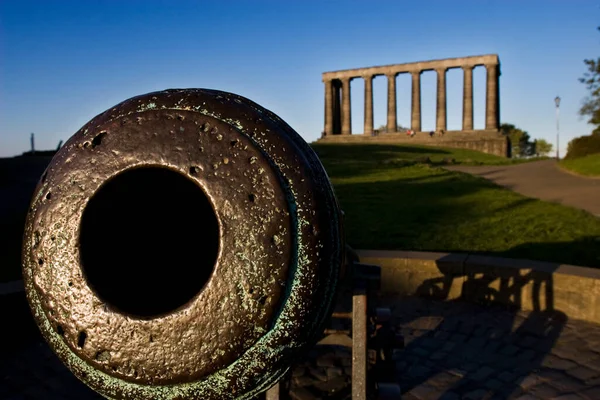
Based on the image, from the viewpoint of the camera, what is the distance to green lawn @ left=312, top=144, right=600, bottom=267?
22.9 ft

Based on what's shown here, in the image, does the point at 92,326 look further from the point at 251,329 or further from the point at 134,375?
the point at 251,329

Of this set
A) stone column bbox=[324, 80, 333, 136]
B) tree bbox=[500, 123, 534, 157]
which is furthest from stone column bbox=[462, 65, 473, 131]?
tree bbox=[500, 123, 534, 157]

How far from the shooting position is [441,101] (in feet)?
177

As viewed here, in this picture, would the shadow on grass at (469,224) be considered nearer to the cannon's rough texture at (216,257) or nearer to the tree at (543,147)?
the cannon's rough texture at (216,257)

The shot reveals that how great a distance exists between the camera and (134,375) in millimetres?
1645

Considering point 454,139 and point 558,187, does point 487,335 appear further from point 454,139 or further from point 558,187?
point 454,139

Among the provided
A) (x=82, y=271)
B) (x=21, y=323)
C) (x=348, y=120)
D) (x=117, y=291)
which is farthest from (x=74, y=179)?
(x=348, y=120)

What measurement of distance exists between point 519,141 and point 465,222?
79665 mm

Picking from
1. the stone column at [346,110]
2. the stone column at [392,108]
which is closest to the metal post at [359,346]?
the stone column at [392,108]

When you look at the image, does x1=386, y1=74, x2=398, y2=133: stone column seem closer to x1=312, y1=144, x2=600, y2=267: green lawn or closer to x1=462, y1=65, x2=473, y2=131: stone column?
x1=462, y1=65, x2=473, y2=131: stone column

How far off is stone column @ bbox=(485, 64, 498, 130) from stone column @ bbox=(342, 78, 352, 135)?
1534 cm

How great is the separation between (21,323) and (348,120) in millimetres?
56206

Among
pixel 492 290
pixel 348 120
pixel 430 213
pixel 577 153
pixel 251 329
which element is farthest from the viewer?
pixel 348 120

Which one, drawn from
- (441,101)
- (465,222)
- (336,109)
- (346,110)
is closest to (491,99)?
(441,101)
